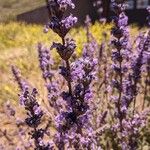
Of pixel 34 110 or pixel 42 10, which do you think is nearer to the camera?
pixel 34 110

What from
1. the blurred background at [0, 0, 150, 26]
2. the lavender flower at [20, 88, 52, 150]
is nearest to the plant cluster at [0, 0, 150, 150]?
the lavender flower at [20, 88, 52, 150]

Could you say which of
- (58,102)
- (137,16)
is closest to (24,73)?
(58,102)

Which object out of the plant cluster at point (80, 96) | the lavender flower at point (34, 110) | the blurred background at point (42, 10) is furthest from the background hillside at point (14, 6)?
the lavender flower at point (34, 110)

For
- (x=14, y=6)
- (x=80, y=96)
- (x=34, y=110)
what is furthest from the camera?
(x=14, y=6)

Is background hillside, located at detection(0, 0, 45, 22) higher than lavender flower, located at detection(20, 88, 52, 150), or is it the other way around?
lavender flower, located at detection(20, 88, 52, 150)

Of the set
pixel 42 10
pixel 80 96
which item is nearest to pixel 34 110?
pixel 80 96

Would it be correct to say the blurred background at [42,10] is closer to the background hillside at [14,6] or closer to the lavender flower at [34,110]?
the background hillside at [14,6]

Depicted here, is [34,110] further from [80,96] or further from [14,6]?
[14,6]

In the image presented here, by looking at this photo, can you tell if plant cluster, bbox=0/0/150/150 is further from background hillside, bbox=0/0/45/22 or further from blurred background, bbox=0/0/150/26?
blurred background, bbox=0/0/150/26
